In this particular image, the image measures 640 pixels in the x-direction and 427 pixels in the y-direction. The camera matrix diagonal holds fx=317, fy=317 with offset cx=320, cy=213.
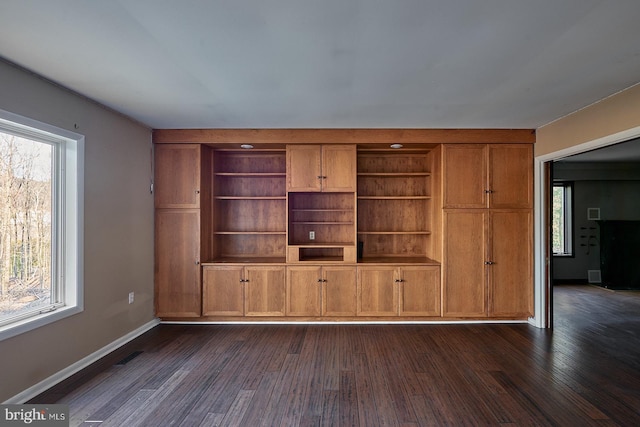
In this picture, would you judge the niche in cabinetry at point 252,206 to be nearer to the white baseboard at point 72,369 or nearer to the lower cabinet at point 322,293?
the lower cabinet at point 322,293

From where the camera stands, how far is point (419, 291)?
4.03 metres

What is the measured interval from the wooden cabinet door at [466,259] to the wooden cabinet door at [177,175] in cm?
322

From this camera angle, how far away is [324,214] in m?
4.55

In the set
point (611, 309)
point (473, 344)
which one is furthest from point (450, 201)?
point (611, 309)

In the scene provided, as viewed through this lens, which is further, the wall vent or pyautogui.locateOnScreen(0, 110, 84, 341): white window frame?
the wall vent

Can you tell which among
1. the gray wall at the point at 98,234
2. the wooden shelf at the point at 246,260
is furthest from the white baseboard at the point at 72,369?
the wooden shelf at the point at 246,260

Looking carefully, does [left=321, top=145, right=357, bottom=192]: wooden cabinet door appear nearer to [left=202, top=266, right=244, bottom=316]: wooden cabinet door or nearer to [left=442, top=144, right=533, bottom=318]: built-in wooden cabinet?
[left=442, top=144, right=533, bottom=318]: built-in wooden cabinet

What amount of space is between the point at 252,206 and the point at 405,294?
2417mm

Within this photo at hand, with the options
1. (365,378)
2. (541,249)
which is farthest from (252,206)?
(541,249)

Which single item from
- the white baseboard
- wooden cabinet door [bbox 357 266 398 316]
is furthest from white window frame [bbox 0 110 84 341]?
wooden cabinet door [bbox 357 266 398 316]

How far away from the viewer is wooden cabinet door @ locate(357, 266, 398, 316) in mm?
4023

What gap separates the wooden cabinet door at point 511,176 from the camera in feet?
13.2

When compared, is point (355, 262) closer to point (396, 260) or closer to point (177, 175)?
point (396, 260)

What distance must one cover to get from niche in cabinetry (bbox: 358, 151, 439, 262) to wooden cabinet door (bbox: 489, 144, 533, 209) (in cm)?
88
